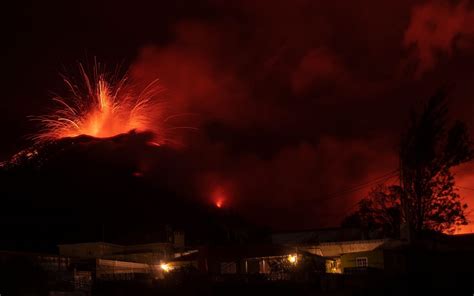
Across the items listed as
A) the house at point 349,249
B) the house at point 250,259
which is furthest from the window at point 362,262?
the house at point 250,259

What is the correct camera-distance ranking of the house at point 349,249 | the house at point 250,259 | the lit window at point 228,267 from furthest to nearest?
1. the lit window at point 228,267
2. the house at point 349,249
3. the house at point 250,259

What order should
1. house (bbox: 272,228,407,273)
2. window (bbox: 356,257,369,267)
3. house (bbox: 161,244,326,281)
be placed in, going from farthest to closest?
window (bbox: 356,257,369,267)
house (bbox: 272,228,407,273)
house (bbox: 161,244,326,281)

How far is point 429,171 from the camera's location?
41906mm

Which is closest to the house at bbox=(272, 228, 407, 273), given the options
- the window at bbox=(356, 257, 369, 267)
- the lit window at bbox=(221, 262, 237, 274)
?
the window at bbox=(356, 257, 369, 267)

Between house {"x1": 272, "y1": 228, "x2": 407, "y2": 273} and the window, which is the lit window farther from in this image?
the window

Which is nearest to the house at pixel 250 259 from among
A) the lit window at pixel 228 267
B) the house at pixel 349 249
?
the lit window at pixel 228 267

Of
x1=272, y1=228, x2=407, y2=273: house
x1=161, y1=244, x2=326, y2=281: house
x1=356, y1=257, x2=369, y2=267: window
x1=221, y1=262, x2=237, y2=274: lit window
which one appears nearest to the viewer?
x1=161, y1=244, x2=326, y2=281: house

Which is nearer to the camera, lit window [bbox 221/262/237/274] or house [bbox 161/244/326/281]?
house [bbox 161/244/326/281]

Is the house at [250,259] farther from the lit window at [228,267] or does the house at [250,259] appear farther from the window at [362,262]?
the window at [362,262]

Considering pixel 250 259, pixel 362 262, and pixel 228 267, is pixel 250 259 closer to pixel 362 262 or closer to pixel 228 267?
pixel 228 267

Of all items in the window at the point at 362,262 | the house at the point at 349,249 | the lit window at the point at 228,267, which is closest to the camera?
the house at the point at 349,249

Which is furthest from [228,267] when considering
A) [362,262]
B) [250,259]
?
[362,262]

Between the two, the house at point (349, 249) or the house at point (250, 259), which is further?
the house at point (349, 249)

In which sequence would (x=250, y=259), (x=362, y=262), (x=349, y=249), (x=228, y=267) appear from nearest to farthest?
(x=250, y=259) → (x=362, y=262) → (x=228, y=267) → (x=349, y=249)
